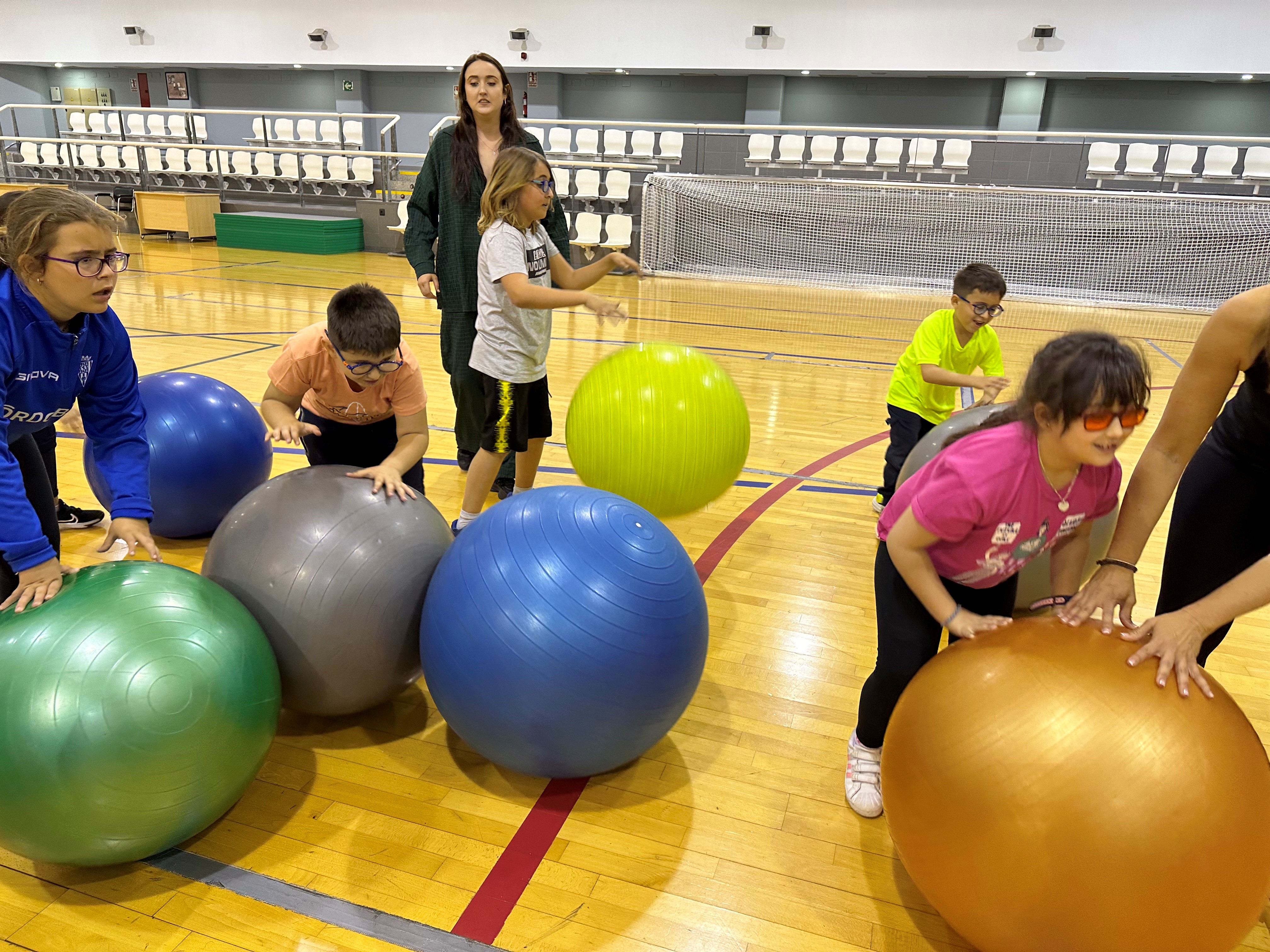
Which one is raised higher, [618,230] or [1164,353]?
[618,230]

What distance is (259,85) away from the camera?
2270 centimetres

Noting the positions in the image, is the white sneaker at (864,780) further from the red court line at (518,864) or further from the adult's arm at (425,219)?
the adult's arm at (425,219)

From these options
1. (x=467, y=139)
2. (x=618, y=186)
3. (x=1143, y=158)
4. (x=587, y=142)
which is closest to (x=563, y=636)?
(x=467, y=139)

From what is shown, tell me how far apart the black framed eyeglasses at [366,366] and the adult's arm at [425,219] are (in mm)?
1229

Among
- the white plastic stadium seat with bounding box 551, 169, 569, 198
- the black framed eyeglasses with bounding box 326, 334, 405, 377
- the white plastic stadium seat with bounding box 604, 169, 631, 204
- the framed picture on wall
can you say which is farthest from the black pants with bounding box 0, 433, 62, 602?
the framed picture on wall

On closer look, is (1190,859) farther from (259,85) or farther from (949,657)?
(259,85)

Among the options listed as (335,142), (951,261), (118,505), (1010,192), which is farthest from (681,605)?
(335,142)

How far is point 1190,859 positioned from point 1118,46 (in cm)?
1836

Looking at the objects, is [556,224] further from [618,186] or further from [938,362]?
[618,186]

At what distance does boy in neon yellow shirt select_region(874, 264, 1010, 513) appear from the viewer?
3.76m

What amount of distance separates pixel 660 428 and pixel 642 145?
Answer: 14.5 m

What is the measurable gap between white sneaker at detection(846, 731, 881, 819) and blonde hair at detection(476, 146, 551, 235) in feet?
7.16

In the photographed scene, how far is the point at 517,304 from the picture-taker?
3139mm

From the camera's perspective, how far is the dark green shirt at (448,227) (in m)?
3.76
